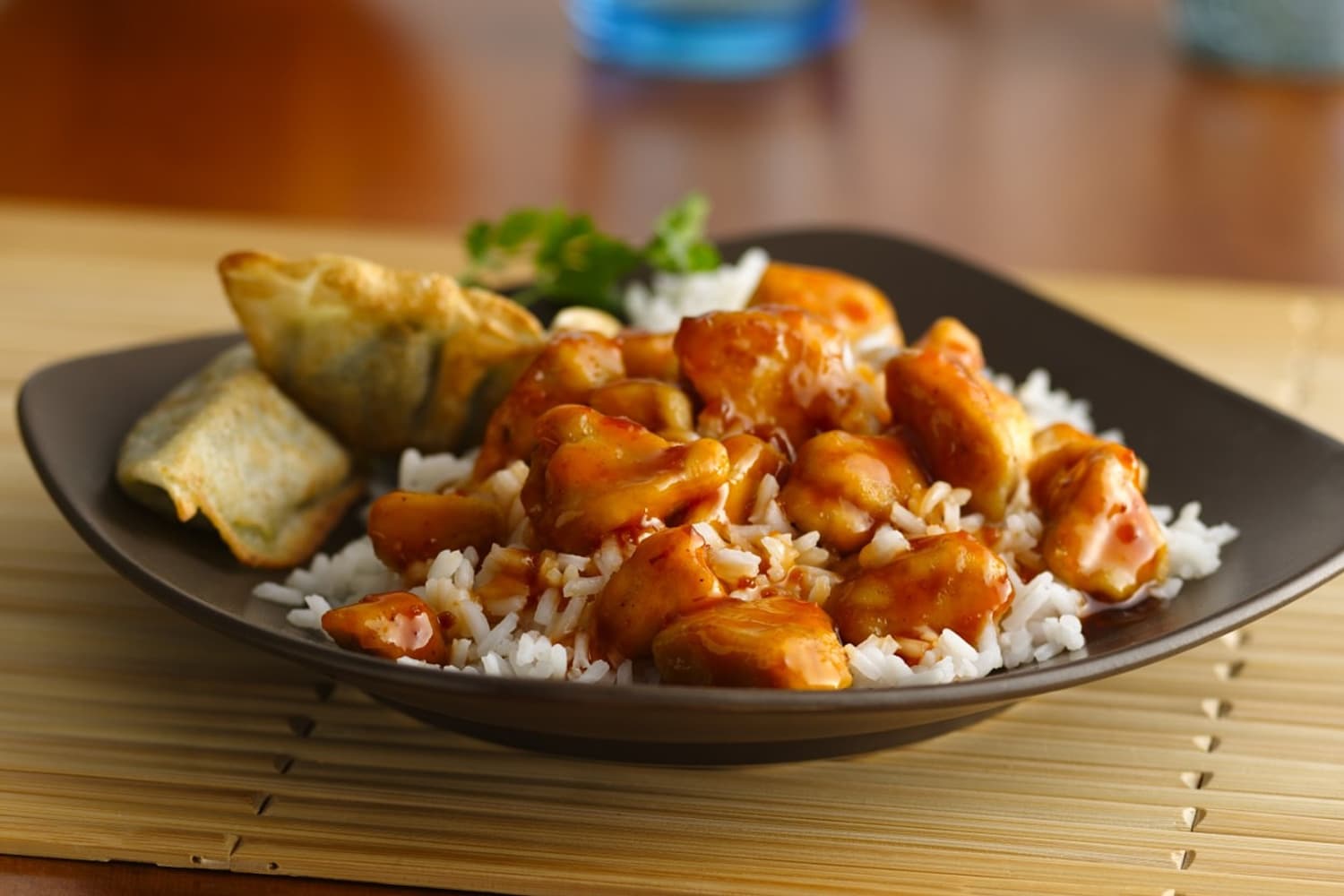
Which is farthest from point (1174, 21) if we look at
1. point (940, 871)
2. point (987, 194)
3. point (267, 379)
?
point (940, 871)

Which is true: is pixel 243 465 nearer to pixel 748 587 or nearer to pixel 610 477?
pixel 610 477

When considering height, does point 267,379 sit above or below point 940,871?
above

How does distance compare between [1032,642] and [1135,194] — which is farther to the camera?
[1135,194]

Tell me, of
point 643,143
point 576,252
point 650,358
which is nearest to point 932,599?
point 650,358

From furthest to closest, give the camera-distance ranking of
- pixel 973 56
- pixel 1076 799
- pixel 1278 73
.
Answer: pixel 973 56, pixel 1278 73, pixel 1076 799

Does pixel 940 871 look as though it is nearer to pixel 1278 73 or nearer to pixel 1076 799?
pixel 1076 799

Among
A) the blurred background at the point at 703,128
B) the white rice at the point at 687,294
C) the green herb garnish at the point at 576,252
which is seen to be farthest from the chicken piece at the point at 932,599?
the blurred background at the point at 703,128

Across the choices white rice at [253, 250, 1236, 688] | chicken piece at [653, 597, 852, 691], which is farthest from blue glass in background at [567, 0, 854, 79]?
chicken piece at [653, 597, 852, 691]
